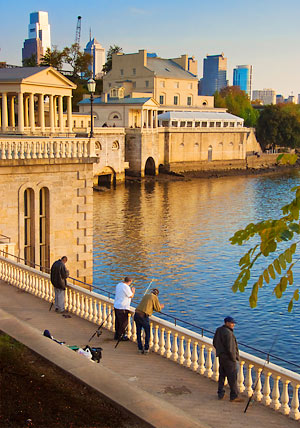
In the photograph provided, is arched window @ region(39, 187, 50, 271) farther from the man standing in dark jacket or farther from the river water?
the man standing in dark jacket

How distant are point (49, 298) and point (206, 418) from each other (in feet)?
24.4

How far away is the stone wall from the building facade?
73110 mm

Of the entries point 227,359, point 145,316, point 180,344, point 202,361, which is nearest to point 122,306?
point 145,316

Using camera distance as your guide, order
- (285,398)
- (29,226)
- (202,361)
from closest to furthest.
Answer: (285,398) → (202,361) → (29,226)

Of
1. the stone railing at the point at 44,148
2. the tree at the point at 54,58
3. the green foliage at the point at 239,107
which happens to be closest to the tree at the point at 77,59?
the tree at the point at 54,58

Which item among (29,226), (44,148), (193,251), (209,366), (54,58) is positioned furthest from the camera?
(54,58)

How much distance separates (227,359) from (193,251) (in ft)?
92.7

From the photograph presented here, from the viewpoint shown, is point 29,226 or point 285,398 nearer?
point 285,398

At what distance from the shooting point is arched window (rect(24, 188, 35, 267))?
69.2 feet

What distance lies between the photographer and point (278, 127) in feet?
348

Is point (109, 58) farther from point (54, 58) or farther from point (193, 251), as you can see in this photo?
point (193, 251)

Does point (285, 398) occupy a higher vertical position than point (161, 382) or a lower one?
higher

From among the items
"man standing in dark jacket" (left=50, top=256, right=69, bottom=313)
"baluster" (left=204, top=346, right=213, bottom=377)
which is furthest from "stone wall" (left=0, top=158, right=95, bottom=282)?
"baluster" (left=204, top=346, right=213, bottom=377)

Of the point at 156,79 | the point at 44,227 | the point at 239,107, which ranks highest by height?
the point at 156,79
